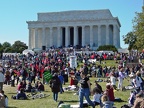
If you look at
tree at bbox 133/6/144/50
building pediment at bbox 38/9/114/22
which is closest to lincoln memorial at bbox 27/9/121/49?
building pediment at bbox 38/9/114/22

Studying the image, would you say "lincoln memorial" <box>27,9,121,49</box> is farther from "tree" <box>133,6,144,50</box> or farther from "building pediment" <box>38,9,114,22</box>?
"tree" <box>133,6,144,50</box>

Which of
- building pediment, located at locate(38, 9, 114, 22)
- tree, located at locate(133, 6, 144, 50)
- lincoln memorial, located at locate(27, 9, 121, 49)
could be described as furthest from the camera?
building pediment, located at locate(38, 9, 114, 22)

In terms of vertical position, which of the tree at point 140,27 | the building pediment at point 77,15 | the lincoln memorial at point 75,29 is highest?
the building pediment at point 77,15

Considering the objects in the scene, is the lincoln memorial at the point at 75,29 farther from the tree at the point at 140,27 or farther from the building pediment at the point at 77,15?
the tree at the point at 140,27

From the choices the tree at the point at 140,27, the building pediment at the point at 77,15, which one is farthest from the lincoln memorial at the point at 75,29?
the tree at the point at 140,27

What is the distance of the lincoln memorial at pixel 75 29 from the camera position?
96.5 meters

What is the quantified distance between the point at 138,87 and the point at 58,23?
271 feet

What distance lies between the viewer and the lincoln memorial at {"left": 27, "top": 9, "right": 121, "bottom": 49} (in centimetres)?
9650

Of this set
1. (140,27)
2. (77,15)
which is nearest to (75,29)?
(77,15)

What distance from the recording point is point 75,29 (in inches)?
3853

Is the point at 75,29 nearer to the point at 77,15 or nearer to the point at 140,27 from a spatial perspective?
the point at 77,15

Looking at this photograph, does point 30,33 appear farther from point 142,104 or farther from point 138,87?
point 142,104

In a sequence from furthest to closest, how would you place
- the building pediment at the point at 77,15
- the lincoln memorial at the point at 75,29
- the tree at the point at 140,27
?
the building pediment at the point at 77,15 → the lincoln memorial at the point at 75,29 → the tree at the point at 140,27

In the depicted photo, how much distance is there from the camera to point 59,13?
337ft
